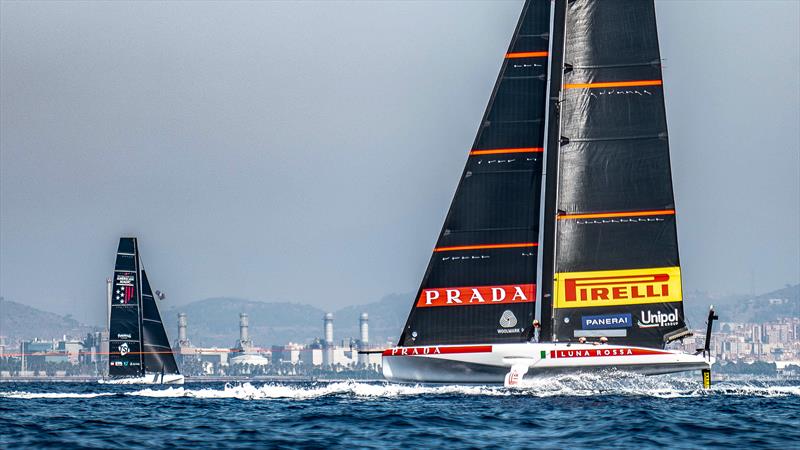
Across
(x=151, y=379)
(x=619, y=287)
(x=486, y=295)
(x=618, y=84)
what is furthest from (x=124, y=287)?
(x=618, y=84)

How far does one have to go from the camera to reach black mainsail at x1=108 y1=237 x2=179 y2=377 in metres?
87.8

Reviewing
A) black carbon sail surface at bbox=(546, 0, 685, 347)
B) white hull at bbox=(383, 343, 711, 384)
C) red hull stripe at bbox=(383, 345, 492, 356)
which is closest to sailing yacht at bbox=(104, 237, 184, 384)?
red hull stripe at bbox=(383, 345, 492, 356)

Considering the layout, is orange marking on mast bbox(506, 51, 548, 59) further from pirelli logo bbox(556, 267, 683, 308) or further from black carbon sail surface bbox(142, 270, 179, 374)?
black carbon sail surface bbox(142, 270, 179, 374)

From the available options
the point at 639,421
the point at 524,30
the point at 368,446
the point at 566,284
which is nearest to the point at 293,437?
the point at 368,446

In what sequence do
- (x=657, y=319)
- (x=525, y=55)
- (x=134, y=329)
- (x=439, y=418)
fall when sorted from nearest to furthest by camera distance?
(x=439, y=418)
(x=657, y=319)
(x=525, y=55)
(x=134, y=329)

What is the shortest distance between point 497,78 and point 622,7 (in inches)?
172

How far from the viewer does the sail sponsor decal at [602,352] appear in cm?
3838

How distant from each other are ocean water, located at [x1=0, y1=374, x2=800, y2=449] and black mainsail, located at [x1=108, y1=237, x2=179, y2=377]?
45182mm

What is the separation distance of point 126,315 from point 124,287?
1.93 metres

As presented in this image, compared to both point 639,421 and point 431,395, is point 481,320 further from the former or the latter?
point 639,421

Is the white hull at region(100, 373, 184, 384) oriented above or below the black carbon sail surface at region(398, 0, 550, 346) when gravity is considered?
below

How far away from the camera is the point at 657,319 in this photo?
129 ft

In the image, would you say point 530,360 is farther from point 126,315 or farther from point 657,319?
point 126,315

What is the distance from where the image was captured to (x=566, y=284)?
3944 centimetres
